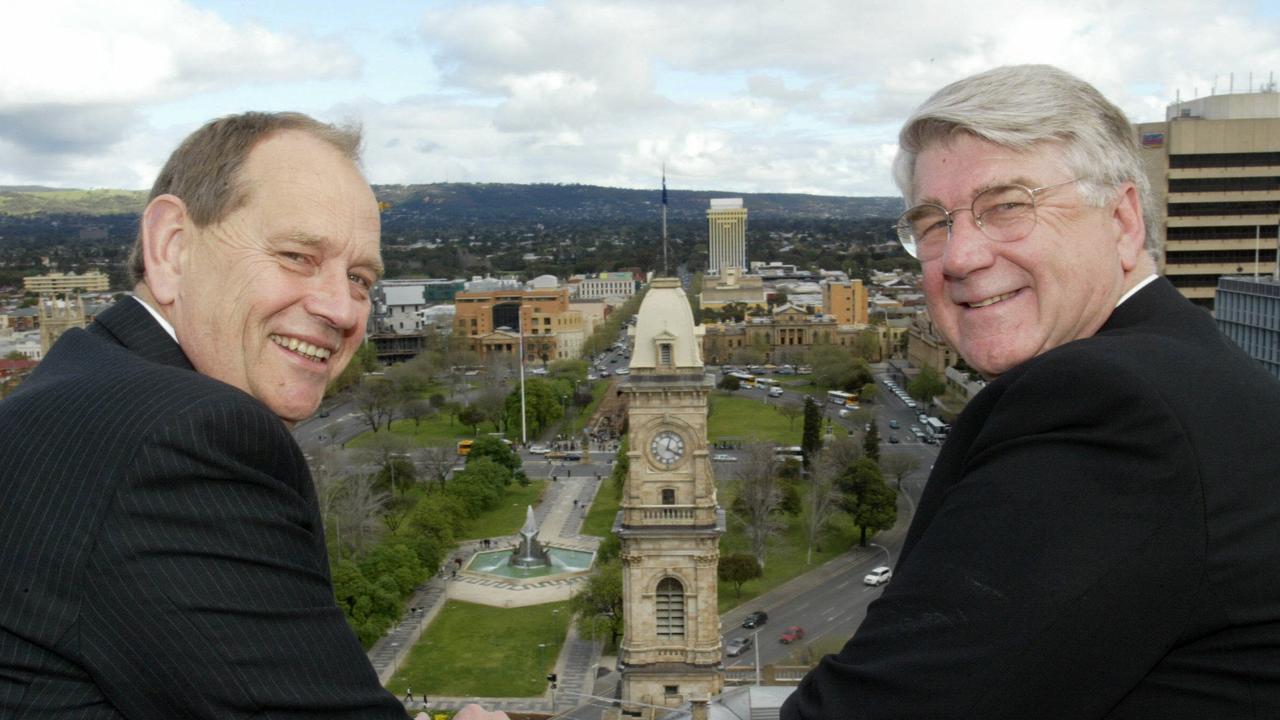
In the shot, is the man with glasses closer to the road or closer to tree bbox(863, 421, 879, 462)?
the road

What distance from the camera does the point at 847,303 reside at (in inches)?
3423

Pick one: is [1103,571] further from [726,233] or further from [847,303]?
[726,233]

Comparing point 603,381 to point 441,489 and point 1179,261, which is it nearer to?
point 441,489

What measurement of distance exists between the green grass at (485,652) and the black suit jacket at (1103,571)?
24292 mm

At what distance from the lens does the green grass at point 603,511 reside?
3884 centimetres

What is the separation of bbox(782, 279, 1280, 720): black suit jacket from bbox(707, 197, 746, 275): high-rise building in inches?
→ 6173

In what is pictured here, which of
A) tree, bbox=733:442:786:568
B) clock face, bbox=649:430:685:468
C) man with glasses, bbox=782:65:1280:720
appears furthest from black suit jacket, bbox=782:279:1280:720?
tree, bbox=733:442:786:568

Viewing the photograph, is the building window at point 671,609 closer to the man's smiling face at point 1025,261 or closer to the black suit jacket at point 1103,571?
the man's smiling face at point 1025,261

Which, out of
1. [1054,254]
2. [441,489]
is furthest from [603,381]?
[1054,254]

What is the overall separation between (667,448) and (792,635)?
30.1ft

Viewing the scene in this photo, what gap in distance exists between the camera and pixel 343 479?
38031 millimetres

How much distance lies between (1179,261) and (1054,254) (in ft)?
151

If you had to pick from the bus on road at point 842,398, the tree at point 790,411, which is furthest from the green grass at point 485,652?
the bus on road at point 842,398

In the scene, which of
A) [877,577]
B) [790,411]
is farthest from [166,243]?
[790,411]
